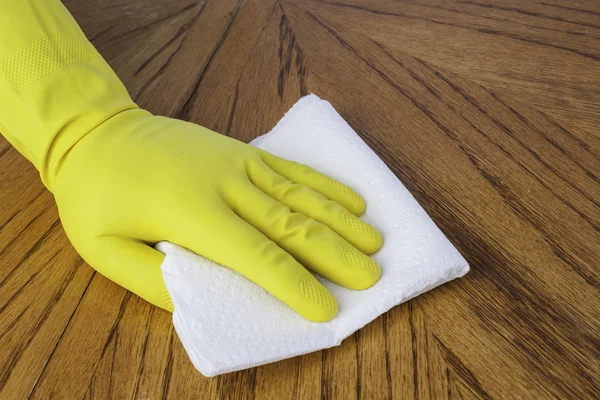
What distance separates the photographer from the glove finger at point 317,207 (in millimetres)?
661

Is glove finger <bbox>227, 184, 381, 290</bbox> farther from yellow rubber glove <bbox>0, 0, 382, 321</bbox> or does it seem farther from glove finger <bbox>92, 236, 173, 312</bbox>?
glove finger <bbox>92, 236, 173, 312</bbox>

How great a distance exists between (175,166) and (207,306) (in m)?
0.20

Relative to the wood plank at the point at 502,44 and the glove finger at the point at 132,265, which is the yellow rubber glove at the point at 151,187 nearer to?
the glove finger at the point at 132,265

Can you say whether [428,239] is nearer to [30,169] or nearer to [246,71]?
[246,71]

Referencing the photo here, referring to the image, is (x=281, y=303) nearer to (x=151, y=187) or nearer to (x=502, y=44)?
(x=151, y=187)

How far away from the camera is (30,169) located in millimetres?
887

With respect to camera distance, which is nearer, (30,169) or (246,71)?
(30,169)

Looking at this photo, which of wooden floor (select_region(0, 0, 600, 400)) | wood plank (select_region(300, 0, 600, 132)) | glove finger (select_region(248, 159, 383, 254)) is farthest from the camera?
wood plank (select_region(300, 0, 600, 132))

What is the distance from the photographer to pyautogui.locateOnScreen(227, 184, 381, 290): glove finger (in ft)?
2.05

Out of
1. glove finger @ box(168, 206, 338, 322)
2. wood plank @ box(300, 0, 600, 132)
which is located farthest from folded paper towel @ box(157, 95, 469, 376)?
wood plank @ box(300, 0, 600, 132)

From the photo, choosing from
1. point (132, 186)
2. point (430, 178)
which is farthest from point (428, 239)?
point (132, 186)

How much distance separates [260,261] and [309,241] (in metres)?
0.07

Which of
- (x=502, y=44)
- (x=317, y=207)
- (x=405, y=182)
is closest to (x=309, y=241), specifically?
(x=317, y=207)

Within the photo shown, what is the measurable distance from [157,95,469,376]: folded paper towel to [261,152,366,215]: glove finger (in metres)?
0.02
